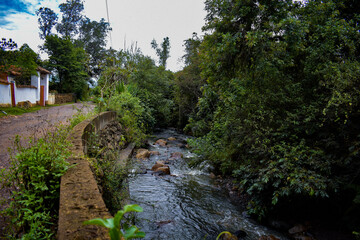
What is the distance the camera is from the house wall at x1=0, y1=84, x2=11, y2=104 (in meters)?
13.7

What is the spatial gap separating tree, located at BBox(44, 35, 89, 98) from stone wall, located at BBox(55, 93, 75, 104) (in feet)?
4.58

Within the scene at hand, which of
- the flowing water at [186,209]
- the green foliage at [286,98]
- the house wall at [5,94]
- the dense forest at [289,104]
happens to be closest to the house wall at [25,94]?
the house wall at [5,94]

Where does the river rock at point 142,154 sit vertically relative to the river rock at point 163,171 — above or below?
above

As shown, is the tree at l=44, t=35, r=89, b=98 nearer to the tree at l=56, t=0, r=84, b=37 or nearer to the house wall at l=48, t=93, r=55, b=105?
the house wall at l=48, t=93, r=55, b=105

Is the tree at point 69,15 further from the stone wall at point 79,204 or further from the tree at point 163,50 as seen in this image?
the stone wall at point 79,204

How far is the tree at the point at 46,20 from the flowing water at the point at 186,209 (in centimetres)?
3999

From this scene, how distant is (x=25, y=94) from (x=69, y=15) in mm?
27452

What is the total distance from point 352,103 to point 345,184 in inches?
58.0

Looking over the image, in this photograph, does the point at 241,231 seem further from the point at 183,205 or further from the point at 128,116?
the point at 128,116

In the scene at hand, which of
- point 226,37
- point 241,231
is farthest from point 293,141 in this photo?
point 226,37

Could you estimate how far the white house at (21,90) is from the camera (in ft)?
46.6

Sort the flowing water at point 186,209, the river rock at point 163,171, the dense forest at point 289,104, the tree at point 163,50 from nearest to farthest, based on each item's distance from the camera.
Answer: the dense forest at point 289,104
the flowing water at point 186,209
the river rock at point 163,171
the tree at point 163,50

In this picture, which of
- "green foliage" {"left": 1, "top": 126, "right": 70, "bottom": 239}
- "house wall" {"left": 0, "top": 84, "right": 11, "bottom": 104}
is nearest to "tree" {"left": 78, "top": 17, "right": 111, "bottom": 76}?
"house wall" {"left": 0, "top": 84, "right": 11, "bottom": 104}

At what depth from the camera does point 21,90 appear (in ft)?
54.8
